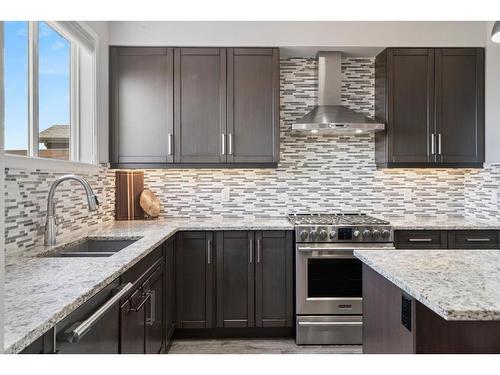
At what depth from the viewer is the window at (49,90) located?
219cm

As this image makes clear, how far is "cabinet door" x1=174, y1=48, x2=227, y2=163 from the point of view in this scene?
353 centimetres

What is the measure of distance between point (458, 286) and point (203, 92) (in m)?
2.70

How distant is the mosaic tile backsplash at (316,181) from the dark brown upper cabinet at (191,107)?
393mm

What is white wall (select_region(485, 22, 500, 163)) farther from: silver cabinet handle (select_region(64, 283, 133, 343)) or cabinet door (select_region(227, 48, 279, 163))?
silver cabinet handle (select_region(64, 283, 133, 343))

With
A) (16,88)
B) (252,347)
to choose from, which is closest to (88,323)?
(16,88)

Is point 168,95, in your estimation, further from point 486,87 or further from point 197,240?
point 486,87

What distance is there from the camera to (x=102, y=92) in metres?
3.38

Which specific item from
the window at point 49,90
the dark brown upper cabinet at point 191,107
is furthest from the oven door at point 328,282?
the window at point 49,90

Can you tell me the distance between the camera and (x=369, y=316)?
6.57ft

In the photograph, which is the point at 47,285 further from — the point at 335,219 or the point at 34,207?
the point at 335,219

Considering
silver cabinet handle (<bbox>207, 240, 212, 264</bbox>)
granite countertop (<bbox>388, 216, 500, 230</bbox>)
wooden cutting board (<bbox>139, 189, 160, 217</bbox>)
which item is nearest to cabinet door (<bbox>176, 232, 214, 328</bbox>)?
silver cabinet handle (<bbox>207, 240, 212, 264</bbox>)

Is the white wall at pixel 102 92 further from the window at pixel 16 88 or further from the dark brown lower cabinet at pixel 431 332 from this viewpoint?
the dark brown lower cabinet at pixel 431 332

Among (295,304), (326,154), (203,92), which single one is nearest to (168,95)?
(203,92)
